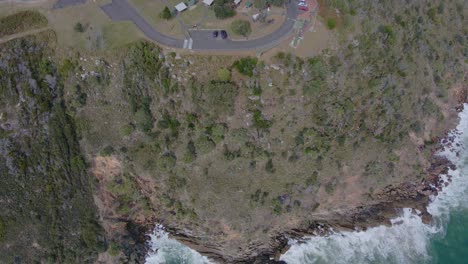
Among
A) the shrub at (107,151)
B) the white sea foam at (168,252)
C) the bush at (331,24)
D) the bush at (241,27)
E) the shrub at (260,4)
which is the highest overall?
the shrub at (260,4)

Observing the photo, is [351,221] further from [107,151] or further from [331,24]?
[107,151]

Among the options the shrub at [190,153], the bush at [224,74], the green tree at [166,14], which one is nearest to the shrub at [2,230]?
the shrub at [190,153]

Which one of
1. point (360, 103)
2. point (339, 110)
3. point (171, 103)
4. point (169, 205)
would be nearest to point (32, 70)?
point (171, 103)

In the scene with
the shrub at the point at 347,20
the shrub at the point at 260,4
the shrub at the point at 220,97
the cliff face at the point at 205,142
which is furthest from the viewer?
the shrub at the point at 260,4

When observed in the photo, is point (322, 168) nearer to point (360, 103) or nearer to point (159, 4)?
point (360, 103)

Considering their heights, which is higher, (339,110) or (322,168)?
(339,110)

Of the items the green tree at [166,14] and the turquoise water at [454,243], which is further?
the turquoise water at [454,243]

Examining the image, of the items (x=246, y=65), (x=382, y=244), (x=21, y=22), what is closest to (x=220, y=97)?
(x=246, y=65)

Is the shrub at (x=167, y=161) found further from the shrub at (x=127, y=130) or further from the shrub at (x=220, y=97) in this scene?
the shrub at (x=220, y=97)
